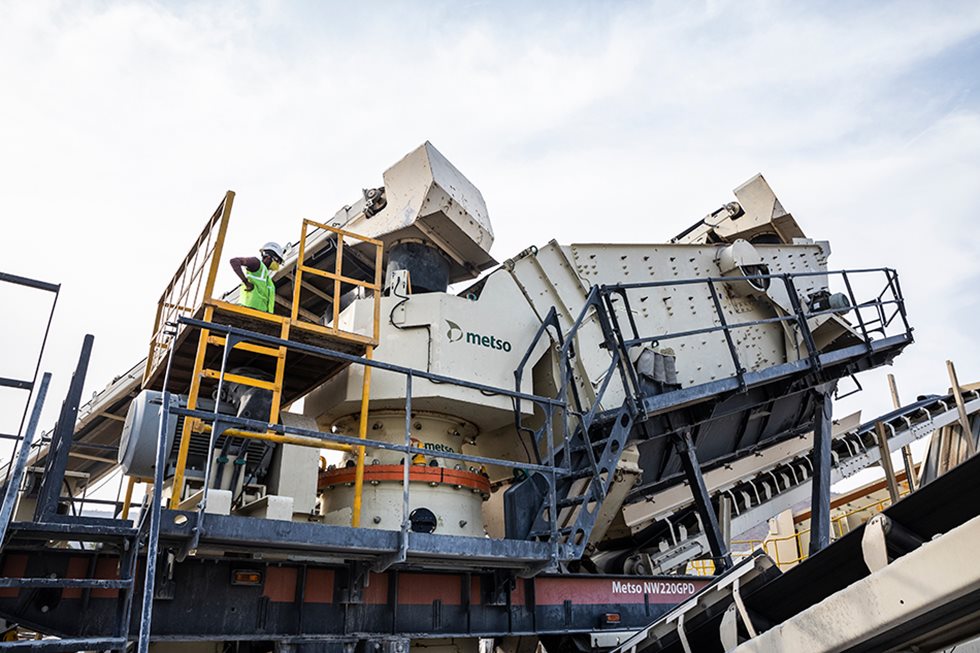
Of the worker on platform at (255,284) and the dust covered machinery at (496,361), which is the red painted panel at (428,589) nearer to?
the dust covered machinery at (496,361)

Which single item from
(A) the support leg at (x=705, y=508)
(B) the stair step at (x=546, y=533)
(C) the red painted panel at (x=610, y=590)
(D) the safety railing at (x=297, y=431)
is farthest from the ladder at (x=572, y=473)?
(A) the support leg at (x=705, y=508)

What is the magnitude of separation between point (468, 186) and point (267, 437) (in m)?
3.65

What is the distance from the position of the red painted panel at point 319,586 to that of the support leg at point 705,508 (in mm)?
3465

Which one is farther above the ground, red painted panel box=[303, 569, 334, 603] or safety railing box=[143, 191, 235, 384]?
safety railing box=[143, 191, 235, 384]

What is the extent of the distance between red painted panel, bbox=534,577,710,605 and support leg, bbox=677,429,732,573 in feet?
0.85

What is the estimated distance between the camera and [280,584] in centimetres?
427

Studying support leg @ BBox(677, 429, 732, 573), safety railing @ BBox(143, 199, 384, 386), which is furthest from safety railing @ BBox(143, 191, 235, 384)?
support leg @ BBox(677, 429, 732, 573)

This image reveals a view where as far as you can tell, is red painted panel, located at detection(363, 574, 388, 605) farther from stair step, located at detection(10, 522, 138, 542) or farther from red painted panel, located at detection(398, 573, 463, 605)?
stair step, located at detection(10, 522, 138, 542)

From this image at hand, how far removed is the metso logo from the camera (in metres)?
5.86

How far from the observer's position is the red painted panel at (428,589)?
470cm

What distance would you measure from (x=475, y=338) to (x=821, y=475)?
4124 mm

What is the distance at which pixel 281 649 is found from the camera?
4098mm

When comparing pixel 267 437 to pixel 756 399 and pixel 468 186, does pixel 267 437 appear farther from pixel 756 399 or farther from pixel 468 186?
pixel 756 399

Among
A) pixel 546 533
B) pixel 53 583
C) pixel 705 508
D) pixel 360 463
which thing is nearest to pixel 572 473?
pixel 546 533
